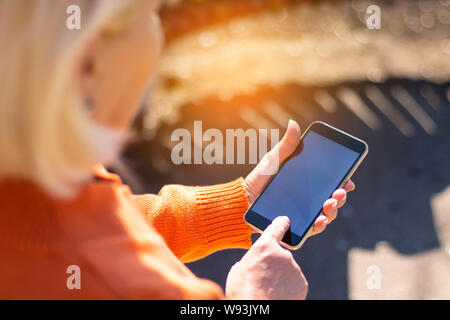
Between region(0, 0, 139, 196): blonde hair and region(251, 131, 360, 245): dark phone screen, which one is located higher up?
region(0, 0, 139, 196): blonde hair

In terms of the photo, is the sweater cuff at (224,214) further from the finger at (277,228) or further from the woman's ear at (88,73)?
the woman's ear at (88,73)

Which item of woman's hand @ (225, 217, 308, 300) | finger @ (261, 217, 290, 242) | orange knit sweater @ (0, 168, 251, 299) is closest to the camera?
orange knit sweater @ (0, 168, 251, 299)

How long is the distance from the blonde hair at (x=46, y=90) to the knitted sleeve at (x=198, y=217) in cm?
53

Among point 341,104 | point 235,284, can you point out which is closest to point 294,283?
point 235,284

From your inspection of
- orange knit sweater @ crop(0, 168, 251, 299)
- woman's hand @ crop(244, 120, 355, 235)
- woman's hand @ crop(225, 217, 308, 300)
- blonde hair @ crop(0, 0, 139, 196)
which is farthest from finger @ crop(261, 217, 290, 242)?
blonde hair @ crop(0, 0, 139, 196)

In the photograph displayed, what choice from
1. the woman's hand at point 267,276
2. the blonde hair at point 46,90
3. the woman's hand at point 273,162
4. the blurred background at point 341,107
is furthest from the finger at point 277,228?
the blurred background at point 341,107

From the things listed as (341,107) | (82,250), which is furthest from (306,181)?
(341,107)

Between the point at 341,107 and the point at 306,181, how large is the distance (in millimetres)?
1539

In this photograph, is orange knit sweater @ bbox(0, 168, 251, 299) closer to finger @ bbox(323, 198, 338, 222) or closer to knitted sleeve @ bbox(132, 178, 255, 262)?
knitted sleeve @ bbox(132, 178, 255, 262)

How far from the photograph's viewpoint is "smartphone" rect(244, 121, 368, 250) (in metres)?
1.53

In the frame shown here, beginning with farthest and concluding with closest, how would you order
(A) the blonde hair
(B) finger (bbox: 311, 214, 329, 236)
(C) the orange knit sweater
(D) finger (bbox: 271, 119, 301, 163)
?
(D) finger (bbox: 271, 119, 301, 163)
(B) finger (bbox: 311, 214, 329, 236)
(C) the orange knit sweater
(A) the blonde hair

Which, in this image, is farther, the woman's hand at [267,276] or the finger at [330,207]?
the finger at [330,207]

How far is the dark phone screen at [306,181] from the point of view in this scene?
5.06 feet
